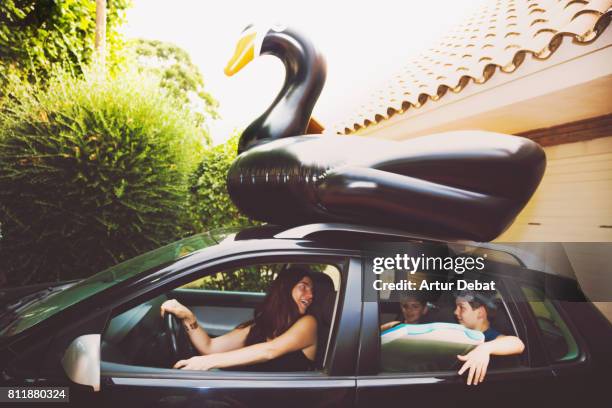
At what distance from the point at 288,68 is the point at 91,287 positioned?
1889 millimetres

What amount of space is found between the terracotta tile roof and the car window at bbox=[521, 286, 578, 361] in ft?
6.25

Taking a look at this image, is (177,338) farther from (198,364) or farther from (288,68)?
(288,68)

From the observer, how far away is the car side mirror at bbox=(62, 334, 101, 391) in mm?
1326

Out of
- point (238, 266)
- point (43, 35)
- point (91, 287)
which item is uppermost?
point (43, 35)

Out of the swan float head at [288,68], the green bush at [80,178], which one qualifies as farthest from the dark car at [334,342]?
the green bush at [80,178]

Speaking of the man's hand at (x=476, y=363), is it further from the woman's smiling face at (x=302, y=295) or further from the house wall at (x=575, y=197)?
the house wall at (x=575, y=197)

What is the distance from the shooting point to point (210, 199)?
16.7ft

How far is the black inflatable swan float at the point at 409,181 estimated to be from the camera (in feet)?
5.13

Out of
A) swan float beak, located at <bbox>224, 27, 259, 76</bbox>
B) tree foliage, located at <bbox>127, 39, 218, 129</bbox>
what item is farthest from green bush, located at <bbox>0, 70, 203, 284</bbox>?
tree foliage, located at <bbox>127, 39, 218, 129</bbox>

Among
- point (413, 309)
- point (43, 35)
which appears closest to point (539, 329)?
point (413, 309)

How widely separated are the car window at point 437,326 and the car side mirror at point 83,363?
1.02m

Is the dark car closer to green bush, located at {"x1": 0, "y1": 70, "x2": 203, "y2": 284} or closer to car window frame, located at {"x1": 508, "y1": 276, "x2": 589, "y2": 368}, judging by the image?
car window frame, located at {"x1": 508, "y1": 276, "x2": 589, "y2": 368}

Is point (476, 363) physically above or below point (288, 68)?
below

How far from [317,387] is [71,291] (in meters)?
1.24
